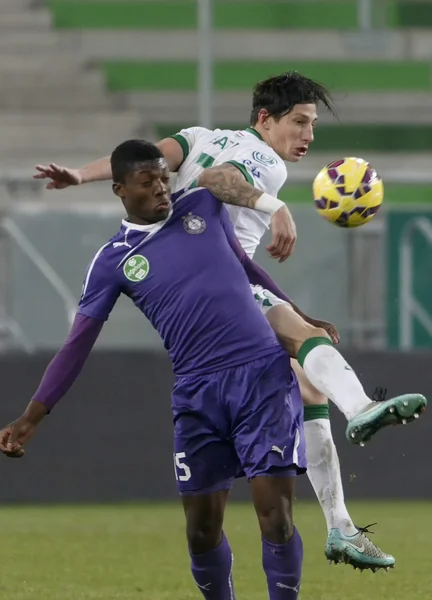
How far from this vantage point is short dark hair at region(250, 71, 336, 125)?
609 cm

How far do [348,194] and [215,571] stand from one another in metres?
1.81

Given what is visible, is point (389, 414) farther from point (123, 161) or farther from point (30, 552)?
point (30, 552)

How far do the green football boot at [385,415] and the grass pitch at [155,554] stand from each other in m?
1.93

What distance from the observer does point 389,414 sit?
5.12 m

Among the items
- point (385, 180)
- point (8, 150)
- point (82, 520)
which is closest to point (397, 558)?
point (82, 520)

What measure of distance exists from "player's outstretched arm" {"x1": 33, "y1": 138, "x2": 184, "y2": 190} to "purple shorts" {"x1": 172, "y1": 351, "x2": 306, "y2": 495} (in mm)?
944

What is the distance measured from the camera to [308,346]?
5605mm

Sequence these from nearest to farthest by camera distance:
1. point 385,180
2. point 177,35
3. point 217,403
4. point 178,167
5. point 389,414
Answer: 1. point 389,414
2. point 217,403
3. point 178,167
4. point 385,180
5. point 177,35

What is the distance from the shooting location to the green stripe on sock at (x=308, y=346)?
5586 millimetres

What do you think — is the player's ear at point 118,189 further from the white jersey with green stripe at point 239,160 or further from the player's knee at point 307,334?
the player's knee at point 307,334

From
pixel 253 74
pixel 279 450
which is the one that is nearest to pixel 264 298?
pixel 279 450

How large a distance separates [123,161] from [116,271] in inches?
16.2

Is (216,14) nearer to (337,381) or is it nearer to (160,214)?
(160,214)

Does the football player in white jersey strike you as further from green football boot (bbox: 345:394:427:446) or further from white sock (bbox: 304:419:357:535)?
green football boot (bbox: 345:394:427:446)
